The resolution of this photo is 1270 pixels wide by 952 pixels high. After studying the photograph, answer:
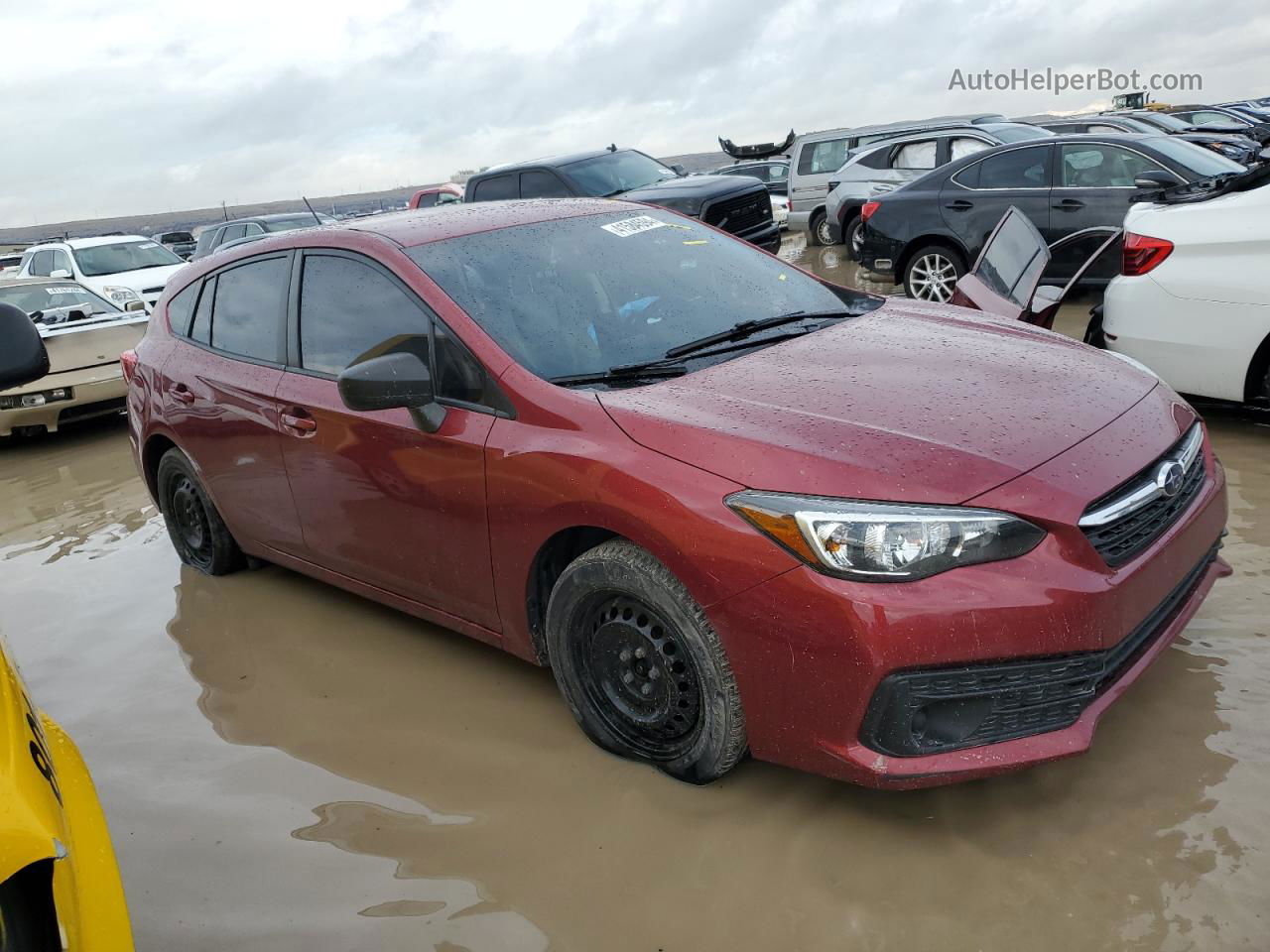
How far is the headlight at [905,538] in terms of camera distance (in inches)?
Answer: 99.7

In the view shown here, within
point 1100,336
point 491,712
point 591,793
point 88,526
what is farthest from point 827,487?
point 88,526

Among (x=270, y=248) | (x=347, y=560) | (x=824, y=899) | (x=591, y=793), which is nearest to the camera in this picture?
(x=824, y=899)

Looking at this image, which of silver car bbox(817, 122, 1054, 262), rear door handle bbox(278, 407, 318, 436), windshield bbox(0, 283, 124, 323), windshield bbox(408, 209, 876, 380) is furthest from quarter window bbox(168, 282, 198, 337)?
silver car bbox(817, 122, 1054, 262)

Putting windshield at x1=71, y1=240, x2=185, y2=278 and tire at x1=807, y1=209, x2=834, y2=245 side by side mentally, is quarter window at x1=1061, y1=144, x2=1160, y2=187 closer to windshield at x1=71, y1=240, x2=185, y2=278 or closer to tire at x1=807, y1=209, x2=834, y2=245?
tire at x1=807, y1=209, x2=834, y2=245

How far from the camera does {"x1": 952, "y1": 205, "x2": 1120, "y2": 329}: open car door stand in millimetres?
4891

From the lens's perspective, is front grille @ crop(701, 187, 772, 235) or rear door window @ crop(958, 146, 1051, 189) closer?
rear door window @ crop(958, 146, 1051, 189)

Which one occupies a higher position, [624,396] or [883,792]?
[624,396]

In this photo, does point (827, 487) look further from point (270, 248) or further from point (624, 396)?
point (270, 248)

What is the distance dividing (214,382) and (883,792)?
10.4ft

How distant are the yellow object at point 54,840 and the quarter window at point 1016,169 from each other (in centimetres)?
928

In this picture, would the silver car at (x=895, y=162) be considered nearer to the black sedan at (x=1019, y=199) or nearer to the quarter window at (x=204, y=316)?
the black sedan at (x=1019, y=199)

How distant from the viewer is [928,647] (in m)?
2.50

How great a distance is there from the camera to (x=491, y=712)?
3695mm

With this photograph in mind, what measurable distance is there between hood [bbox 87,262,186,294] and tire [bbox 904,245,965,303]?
10.4m
